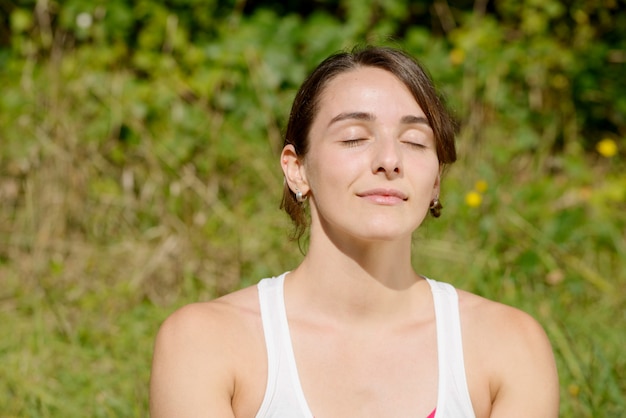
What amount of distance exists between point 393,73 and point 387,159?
0.75 ft

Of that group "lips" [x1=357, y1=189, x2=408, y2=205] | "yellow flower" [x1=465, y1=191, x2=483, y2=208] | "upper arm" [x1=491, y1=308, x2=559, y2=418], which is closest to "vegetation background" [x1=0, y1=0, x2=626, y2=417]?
"yellow flower" [x1=465, y1=191, x2=483, y2=208]

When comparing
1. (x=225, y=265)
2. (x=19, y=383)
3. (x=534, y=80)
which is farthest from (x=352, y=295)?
(x=534, y=80)

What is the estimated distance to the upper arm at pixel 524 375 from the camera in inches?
76.6

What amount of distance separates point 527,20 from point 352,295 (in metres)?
3.09

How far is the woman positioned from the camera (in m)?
1.89

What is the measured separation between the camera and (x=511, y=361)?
1986mm

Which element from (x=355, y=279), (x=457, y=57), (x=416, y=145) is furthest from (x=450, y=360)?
(x=457, y=57)

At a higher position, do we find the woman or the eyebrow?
the eyebrow

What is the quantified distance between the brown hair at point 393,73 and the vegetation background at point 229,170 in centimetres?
105

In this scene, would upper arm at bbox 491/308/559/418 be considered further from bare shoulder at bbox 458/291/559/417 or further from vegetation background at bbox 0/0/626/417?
vegetation background at bbox 0/0/626/417

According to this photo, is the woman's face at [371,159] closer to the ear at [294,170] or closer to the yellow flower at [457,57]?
the ear at [294,170]

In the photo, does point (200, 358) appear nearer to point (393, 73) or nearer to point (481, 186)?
point (393, 73)

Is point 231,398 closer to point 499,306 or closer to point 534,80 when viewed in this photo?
point 499,306

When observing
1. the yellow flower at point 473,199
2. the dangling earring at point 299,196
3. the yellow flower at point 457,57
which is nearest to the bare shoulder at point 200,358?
the dangling earring at point 299,196
